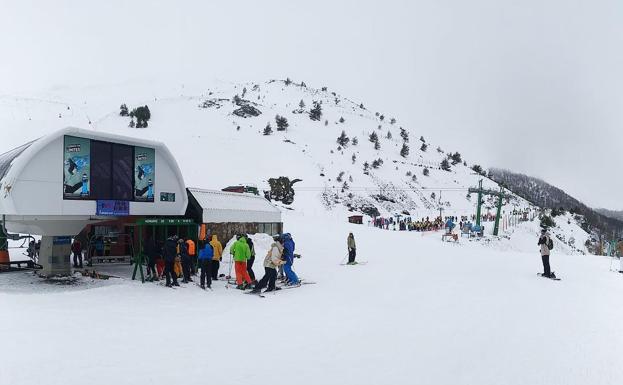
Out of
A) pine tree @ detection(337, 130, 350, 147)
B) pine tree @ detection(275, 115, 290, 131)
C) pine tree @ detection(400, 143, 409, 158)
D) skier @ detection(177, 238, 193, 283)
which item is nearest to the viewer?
skier @ detection(177, 238, 193, 283)

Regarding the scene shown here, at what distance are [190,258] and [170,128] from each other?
53.1m

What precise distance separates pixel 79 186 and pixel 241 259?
4.88m

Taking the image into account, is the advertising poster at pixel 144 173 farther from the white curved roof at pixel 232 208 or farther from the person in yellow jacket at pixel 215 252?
the person in yellow jacket at pixel 215 252

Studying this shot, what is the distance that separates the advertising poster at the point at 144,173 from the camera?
1305 cm

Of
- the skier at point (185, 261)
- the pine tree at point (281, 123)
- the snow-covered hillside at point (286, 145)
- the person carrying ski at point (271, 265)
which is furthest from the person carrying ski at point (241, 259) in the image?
the pine tree at point (281, 123)

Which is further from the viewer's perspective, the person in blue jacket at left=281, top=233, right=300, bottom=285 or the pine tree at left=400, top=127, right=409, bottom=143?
the pine tree at left=400, top=127, right=409, bottom=143

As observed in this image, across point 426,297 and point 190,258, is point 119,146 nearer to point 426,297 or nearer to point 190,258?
point 190,258

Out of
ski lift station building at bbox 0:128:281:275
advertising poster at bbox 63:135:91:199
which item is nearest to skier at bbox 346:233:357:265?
ski lift station building at bbox 0:128:281:275

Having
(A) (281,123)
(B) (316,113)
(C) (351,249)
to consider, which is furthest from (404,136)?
(C) (351,249)

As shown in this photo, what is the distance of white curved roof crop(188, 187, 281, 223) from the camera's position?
15.9m

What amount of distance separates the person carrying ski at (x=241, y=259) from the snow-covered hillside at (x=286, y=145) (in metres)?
31.1

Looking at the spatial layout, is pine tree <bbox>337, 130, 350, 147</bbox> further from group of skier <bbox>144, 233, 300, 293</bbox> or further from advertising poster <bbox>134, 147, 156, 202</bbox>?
group of skier <bbox>144, 233, 300, 293</bbox>

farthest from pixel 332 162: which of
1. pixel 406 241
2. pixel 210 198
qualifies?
pixel 210 198

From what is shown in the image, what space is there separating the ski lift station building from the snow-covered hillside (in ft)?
95.8
